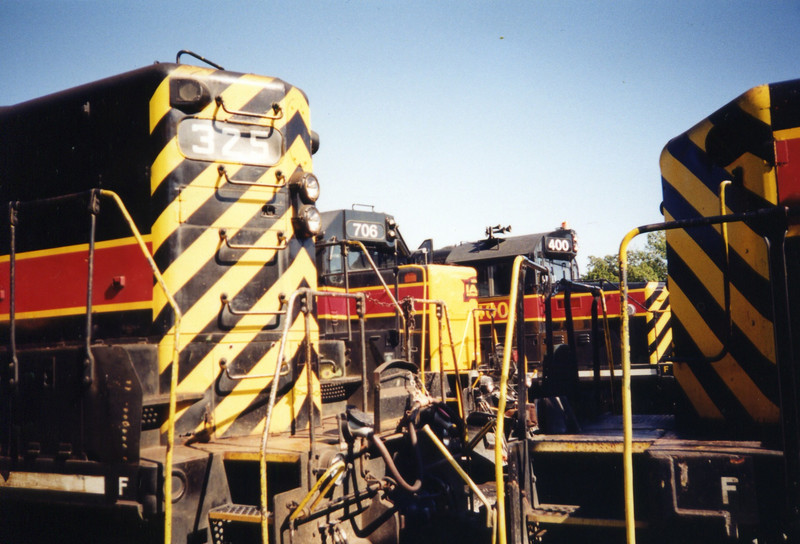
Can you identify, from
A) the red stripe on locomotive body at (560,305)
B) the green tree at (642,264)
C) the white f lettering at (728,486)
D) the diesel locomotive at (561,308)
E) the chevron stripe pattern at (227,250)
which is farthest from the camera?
the green tree at (642,264)

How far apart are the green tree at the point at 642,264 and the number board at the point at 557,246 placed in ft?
86.8

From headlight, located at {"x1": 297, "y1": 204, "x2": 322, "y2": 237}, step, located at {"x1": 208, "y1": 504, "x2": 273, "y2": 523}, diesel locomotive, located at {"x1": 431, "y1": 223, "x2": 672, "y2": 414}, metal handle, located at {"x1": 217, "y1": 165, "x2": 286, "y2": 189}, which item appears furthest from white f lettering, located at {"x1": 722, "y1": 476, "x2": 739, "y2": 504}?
diesel locomotive, located at {"x1": 431, "y1": 223, "x2": 672, "y2": 414}

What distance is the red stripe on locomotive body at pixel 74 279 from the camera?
12.2 ft

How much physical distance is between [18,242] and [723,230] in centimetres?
447

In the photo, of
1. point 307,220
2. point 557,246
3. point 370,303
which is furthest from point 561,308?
point 307,220

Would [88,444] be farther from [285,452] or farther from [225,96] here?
[225,96]

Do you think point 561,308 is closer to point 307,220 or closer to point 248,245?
point 307,220

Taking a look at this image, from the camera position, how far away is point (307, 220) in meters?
4.09

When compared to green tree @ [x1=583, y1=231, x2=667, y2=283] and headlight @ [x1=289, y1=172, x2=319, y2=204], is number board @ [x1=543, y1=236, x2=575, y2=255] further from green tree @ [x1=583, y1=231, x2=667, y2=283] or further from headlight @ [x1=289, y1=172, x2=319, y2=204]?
green tree @ [x1=583, y1=231, x2=667, y2=283]

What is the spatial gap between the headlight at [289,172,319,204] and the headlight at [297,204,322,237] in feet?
0.21

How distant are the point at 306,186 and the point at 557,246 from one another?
29.1 feet

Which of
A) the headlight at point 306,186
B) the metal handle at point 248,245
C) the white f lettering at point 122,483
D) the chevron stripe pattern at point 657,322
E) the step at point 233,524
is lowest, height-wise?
the step at point 233,524

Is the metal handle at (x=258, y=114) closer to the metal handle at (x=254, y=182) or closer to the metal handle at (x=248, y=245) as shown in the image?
the metal handle at (x=254, y=182)

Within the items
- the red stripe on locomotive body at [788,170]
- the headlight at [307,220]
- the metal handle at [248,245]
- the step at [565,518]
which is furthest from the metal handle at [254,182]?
the red stripe on locomotive body at [788,170]
